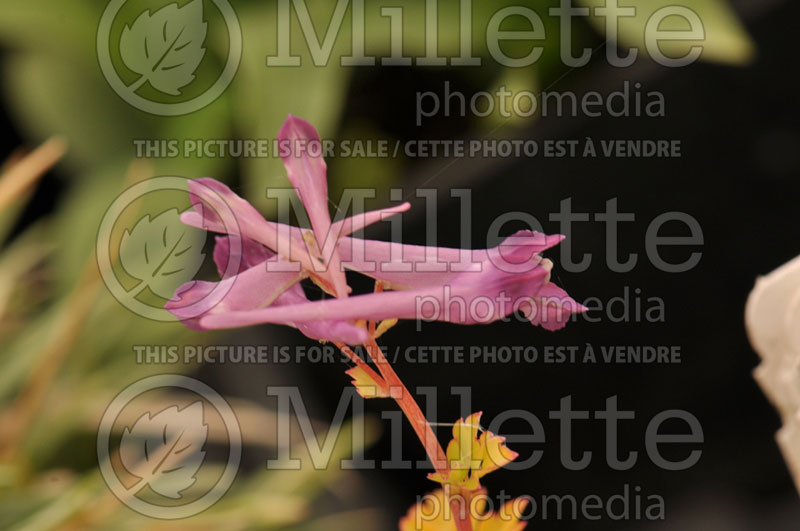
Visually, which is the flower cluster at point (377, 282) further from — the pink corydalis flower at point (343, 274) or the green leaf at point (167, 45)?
the green leaf at point (167, 45)

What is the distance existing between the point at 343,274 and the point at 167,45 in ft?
1.68

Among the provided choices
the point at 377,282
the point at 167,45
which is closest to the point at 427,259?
the point at 377,282

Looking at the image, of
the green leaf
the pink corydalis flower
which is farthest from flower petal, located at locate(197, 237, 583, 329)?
the green leaf

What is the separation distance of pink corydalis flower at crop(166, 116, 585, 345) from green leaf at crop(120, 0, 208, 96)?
0.49 meters

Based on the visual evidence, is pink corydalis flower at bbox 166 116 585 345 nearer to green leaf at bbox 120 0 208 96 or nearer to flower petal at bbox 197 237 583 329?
flower petal at bbox 197 237 583 329

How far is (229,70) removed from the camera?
2.13 feet

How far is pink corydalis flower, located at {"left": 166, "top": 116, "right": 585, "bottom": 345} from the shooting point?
0.14 m

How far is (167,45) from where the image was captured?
2.00ft

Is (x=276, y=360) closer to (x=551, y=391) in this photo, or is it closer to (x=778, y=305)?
(x=551, y=391)

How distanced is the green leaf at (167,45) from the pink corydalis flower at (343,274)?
49 cm

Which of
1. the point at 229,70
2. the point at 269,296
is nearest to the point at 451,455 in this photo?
the point at 269,296

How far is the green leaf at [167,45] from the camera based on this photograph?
61 centimetres

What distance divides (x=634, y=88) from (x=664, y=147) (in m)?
0.04

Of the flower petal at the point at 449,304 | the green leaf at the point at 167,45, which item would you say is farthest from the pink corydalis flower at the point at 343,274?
the green leaf at the point at 167,45
